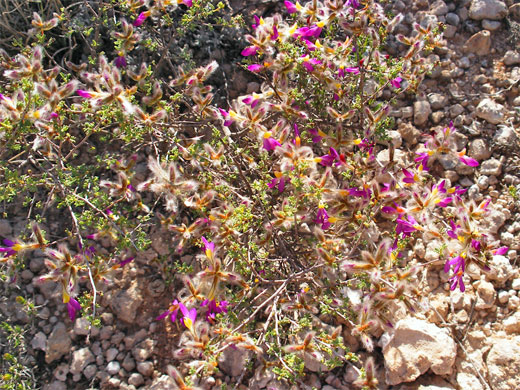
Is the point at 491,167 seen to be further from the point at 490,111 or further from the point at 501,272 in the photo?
the point at 501,272

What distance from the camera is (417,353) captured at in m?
2.51

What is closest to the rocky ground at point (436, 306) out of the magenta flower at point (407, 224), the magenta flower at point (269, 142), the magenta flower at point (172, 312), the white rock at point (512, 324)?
the white rock at point (512, 324)

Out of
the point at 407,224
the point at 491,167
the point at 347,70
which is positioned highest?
the point at 347,70

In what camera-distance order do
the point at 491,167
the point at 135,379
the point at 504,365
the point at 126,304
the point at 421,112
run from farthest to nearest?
the point at 421,112, the point at 491,167, the point at 126,304, the point at 135,379, the point at 504,365

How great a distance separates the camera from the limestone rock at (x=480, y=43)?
11.1 ft

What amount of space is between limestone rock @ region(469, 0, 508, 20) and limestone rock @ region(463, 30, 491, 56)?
0.12 metres

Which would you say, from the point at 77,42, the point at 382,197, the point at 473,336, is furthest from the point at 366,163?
the point at 77,42

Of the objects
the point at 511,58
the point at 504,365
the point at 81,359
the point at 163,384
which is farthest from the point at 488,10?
the point at 81,359

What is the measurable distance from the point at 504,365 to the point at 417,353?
1.38ft

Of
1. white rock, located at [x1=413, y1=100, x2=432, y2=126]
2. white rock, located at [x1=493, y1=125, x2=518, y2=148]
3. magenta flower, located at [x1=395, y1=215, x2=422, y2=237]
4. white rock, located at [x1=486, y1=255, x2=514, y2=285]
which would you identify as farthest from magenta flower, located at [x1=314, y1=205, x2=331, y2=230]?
white rock, located at [x1=493, y1=125, x2=518, y2=148]

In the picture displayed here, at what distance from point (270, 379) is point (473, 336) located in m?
1.11

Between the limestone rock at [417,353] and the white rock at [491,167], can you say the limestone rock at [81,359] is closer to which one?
the limestone rock at [417,353]

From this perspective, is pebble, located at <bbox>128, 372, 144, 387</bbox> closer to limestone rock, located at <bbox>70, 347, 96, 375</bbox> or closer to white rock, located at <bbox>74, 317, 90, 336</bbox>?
limestone rock, located at <bbox>70, 347, 96, 375</bbox>

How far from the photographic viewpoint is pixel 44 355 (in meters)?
2.77
